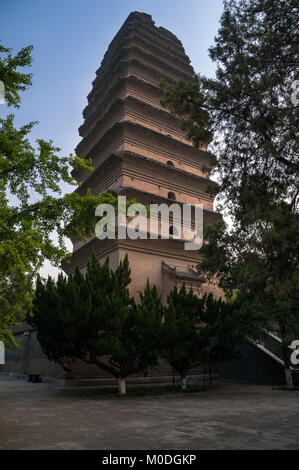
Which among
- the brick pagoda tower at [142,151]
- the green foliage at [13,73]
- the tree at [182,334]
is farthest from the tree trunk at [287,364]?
the green foliage at [13,73]

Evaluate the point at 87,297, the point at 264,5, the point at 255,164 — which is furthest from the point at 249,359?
the point at 264,5

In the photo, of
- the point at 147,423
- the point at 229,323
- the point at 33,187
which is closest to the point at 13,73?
the point at 33,187

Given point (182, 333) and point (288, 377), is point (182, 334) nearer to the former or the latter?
point (182, 333)

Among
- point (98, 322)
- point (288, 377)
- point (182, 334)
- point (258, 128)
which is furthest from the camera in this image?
point (288, 377)

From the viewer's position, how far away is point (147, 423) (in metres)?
6.62

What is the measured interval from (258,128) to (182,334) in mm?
7913

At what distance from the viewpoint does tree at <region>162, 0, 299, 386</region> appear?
5957 mm

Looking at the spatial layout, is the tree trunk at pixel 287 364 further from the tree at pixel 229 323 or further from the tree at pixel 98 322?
the tree at pixel 98 322

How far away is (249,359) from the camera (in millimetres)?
16609

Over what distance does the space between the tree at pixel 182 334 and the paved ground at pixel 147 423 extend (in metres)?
1.91

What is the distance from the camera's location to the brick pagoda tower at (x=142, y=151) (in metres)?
17.5

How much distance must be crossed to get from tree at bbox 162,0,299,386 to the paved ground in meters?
2.32

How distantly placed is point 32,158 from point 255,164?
465 centimetres
